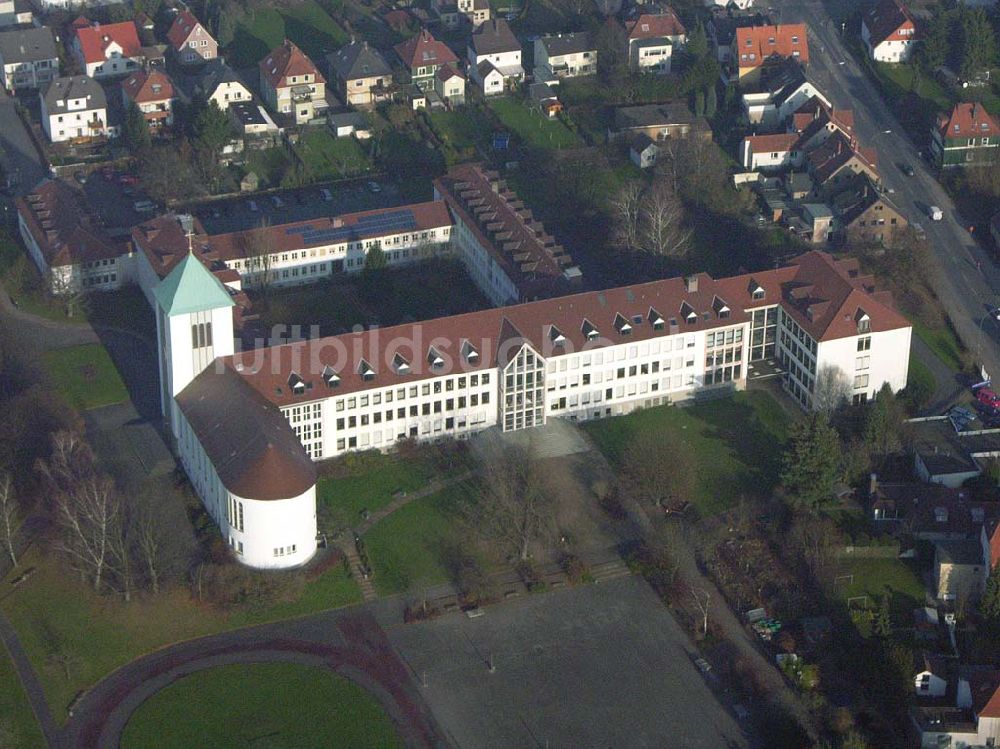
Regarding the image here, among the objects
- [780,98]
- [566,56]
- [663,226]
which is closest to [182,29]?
[566,56]

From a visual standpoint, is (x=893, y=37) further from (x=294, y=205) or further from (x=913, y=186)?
(x=294, y=205)

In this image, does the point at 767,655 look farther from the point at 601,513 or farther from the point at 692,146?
the point at 692,146

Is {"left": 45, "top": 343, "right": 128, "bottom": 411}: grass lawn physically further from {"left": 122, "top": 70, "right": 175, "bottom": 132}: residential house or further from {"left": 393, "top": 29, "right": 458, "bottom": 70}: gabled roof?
{"left": 393, "top": 29, "right": 458, "bottom": 70}: gabled roof

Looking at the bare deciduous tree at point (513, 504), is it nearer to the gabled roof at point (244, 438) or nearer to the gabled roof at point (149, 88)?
the gabled roof at point (244, 438)

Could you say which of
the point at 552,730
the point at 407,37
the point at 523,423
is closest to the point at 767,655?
the point at 552,730

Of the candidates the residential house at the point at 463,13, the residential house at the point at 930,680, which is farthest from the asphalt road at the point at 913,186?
the residential house at the point at 930,680

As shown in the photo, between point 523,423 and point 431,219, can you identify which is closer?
point 523,423
